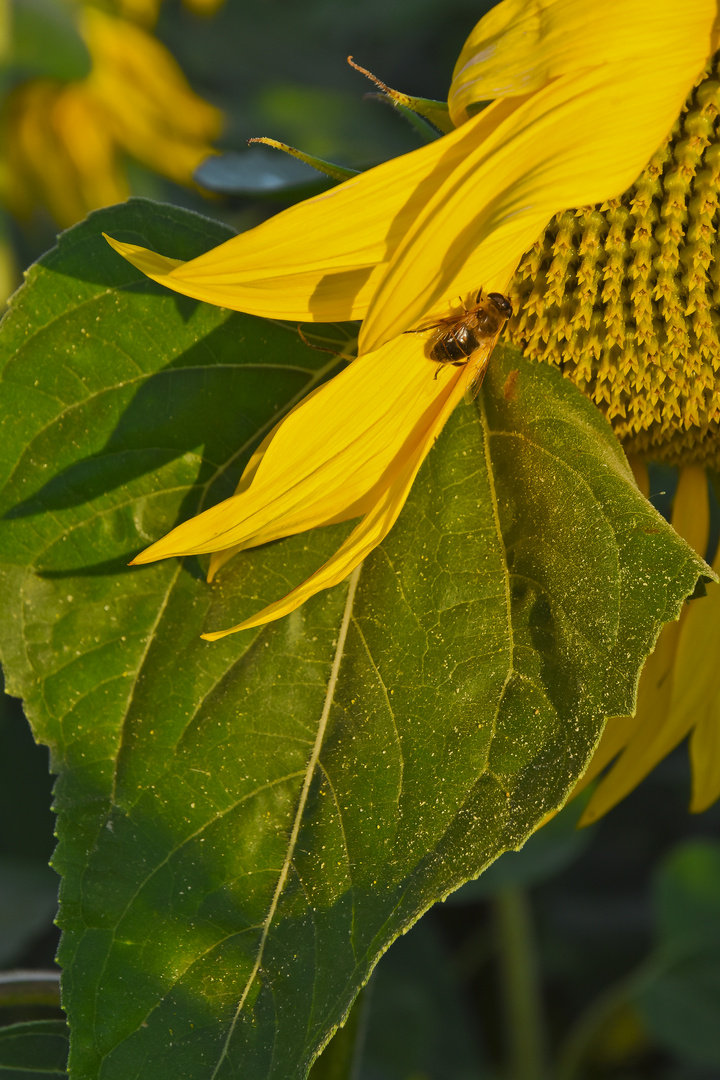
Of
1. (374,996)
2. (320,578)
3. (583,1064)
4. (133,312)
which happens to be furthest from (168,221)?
(583,1064)

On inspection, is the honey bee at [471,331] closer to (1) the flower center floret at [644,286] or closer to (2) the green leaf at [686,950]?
(1) the flower center floret at [644,286]

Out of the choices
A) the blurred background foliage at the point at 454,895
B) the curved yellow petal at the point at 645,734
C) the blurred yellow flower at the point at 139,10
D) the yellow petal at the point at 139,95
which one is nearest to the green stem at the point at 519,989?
the blurred background foliage at the point at 454,895

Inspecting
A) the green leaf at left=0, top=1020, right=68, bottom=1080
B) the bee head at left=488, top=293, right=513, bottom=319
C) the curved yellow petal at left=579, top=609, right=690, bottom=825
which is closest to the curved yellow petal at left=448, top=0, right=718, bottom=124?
the bee head at left=488, top=293, right=513, bottom=319

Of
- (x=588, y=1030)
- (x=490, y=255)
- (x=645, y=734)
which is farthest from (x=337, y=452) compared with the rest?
(x=588, y=1030)

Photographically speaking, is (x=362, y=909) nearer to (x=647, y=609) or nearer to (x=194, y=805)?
(x=194, y=805)

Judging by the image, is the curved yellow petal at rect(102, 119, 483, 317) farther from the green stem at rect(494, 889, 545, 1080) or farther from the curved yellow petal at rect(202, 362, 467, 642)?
the green stem at rect(494, 889, 545, 1080)
